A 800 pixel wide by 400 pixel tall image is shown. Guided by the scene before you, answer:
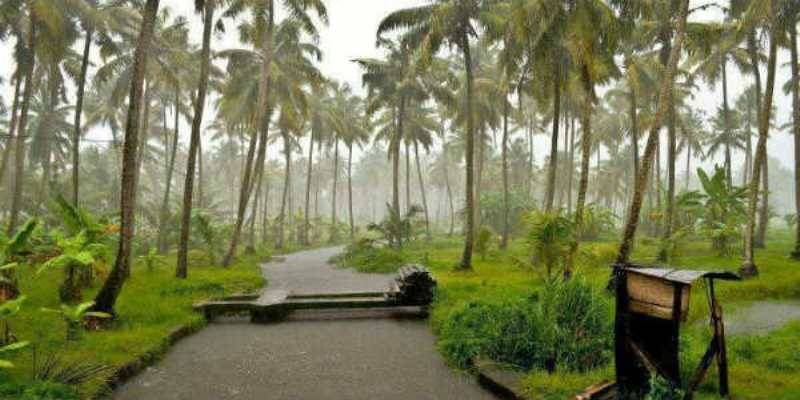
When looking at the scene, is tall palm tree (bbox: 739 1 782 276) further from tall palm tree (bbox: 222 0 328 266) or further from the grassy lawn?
tall palm tree (bbox: 222 0 328 266)

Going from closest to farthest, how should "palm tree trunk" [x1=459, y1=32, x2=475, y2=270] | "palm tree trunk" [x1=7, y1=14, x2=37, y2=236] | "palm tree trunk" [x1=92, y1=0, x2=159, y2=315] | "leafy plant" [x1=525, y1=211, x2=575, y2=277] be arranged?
1. "palm tree trunk" [x1=92, y1=0, x2=159, y2=315]
2. "leafy plant" [x1=525, y1=211, x2=575, y2=277]
3. "palm tree trunk" [x1=459, y1=32, x2=475, y2=270]
4. "palm tree trunk" [x1=7, y1=14, x2=37, y2=236]

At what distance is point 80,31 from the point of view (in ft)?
68.9

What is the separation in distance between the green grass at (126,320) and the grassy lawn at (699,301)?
479 cm

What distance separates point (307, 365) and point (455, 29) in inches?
544

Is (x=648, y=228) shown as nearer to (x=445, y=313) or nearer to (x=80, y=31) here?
(x=445, y=313)

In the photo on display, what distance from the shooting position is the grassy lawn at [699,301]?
222 inches

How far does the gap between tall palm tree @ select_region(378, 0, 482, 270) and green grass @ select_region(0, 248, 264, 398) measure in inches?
297

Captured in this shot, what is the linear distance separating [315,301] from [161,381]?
4238 mm

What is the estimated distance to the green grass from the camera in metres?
6.74

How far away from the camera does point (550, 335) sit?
21.5 ft

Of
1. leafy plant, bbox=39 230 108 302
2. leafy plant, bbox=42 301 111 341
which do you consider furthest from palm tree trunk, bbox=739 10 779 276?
leafy plant, bbox=39 230 108 302

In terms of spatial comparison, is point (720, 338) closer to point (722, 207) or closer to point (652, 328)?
point (652, 328)

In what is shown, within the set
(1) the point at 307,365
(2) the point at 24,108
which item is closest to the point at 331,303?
(1) the point at 307,365

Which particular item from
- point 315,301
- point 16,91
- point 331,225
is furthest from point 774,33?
point 331,225
